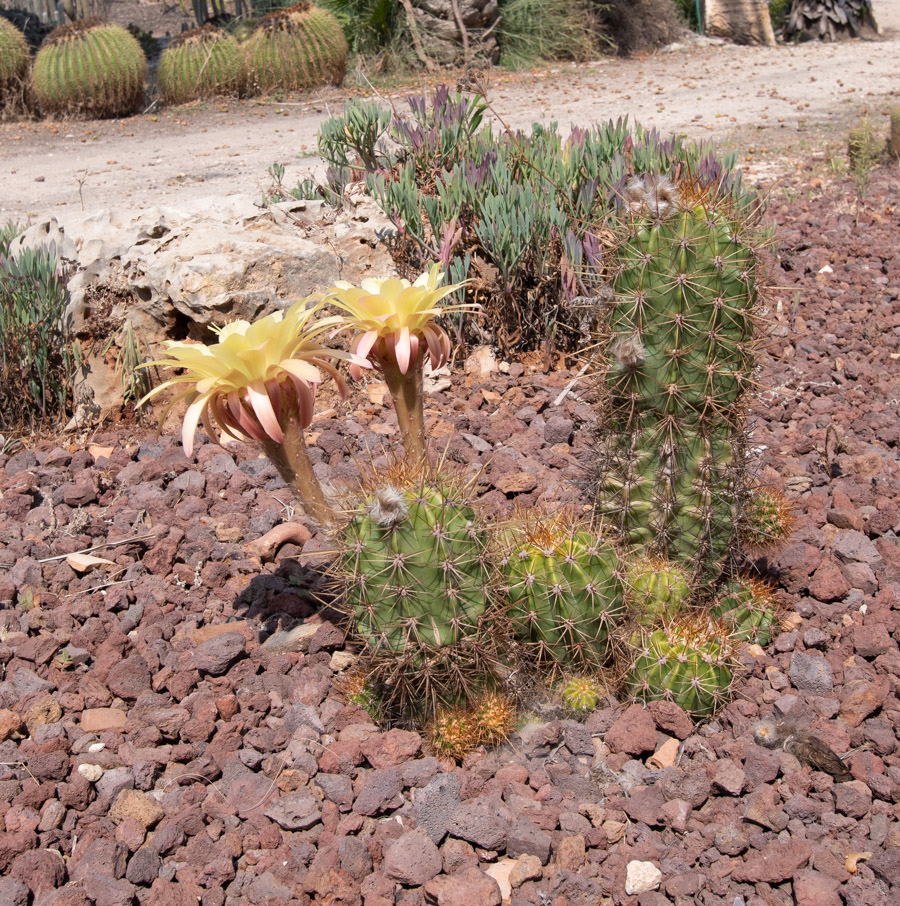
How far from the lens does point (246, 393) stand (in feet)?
6.32

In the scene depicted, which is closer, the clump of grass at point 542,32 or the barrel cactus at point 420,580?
the barrel cactus at point 420,580

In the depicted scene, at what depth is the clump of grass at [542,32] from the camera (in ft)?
50.4

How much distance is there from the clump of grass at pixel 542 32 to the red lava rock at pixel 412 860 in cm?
1501

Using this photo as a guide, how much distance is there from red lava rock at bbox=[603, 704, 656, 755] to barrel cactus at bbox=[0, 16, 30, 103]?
13.2m

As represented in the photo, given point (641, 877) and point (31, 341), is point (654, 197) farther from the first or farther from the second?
point (31, 341)

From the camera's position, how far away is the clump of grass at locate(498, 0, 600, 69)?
1538cm

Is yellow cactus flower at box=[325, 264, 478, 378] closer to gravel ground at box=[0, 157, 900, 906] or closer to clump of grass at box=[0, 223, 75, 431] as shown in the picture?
gravel ground at box=[0, 157, 900, 906]

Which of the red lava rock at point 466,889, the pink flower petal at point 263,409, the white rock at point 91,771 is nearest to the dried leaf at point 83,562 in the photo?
the white rock at point 91,771

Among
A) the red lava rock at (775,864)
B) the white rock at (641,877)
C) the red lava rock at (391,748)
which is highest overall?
the red lava rock at (391,748)

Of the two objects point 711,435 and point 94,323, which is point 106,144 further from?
point 711,435

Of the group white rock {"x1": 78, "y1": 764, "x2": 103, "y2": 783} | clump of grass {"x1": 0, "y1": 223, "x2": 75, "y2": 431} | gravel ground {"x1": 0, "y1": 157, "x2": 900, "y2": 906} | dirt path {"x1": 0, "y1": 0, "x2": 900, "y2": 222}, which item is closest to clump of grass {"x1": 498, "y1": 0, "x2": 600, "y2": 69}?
dirt path {"x1": 0, "y1": 0, "x2": 900, "y2": 222}

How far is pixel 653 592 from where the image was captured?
230 cm

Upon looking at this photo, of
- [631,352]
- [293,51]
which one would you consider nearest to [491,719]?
[631,352]

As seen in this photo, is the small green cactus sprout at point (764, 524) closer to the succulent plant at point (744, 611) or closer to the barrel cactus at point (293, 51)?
the succulent plant at point (744, 611)
